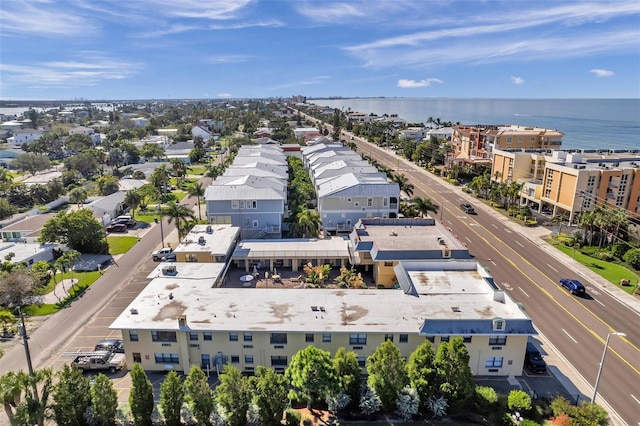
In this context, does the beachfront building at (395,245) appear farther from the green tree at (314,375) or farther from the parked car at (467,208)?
the parked car at (467,208)

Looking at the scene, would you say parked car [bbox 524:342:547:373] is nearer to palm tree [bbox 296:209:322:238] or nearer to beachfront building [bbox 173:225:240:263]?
palm tree [bbox 296:209:322:238]

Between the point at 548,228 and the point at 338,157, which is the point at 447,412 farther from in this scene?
the point at 338,157

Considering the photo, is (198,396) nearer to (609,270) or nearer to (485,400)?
(485,400)

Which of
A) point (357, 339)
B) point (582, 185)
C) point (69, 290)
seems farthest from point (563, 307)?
point (69, 290)

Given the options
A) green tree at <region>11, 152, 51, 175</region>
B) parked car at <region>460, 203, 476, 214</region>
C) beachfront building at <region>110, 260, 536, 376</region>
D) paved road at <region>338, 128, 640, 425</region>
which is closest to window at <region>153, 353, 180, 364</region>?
beachfront building at <region>110, 260, 536, 376</region>

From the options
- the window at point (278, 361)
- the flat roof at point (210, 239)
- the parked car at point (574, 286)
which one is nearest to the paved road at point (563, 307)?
the parked car at point (574, 286)

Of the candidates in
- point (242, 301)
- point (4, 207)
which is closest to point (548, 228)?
point (242, 301)
